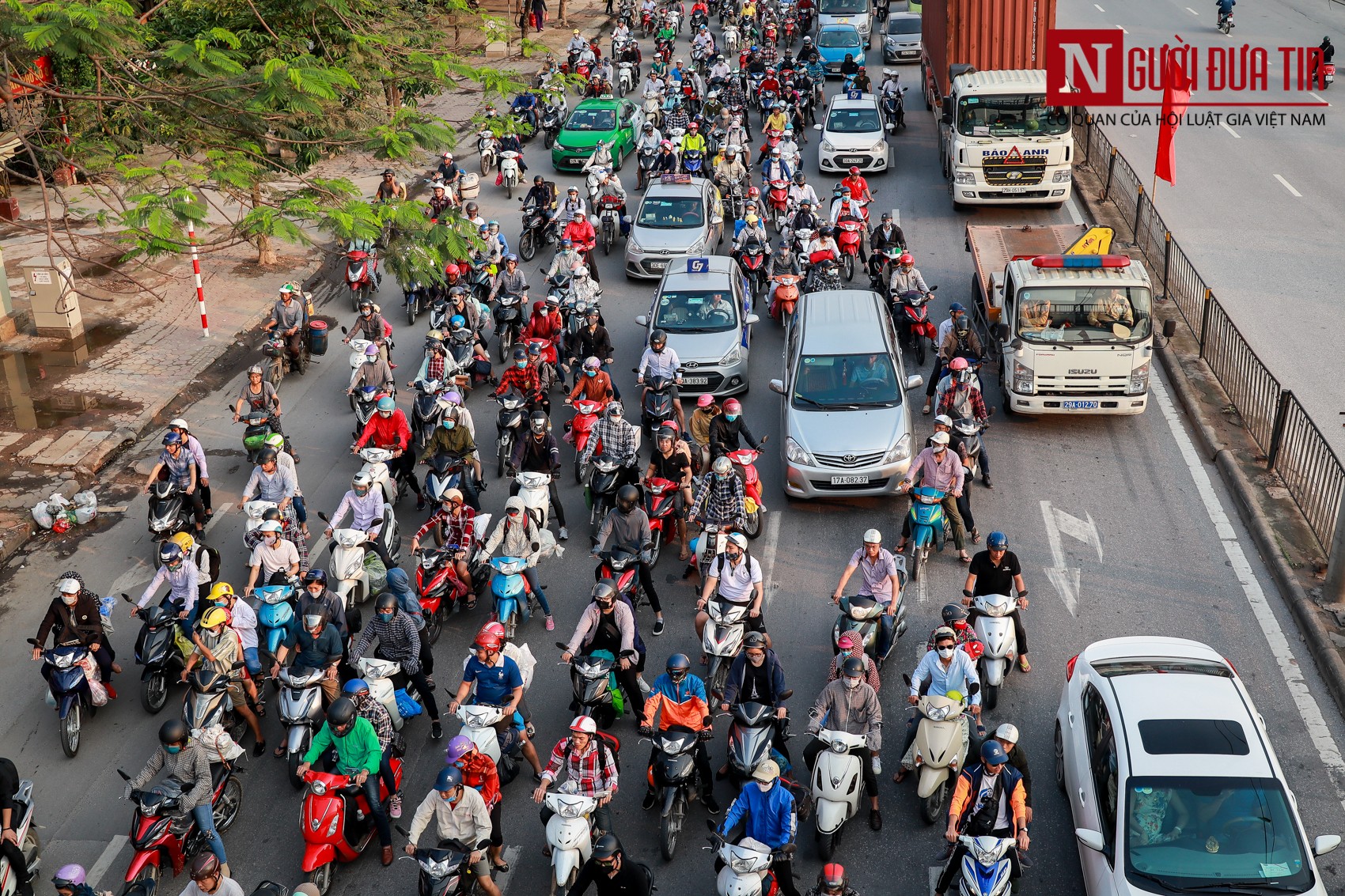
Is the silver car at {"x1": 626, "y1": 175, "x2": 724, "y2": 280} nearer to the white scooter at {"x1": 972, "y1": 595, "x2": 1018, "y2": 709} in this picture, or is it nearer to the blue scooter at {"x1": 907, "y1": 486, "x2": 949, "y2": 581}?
the blue scooter at {"x1": 907, "y1": 486, "x2": 949, "y2": 581}

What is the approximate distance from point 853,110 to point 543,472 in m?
18.5

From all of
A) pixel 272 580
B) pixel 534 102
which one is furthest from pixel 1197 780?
pixel 534 102

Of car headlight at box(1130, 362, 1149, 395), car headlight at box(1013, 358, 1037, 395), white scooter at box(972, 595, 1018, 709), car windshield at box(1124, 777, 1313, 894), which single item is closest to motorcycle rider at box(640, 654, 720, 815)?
white scooter at box(972, 595, 1018, 709)

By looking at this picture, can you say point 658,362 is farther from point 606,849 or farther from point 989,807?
point 606,849

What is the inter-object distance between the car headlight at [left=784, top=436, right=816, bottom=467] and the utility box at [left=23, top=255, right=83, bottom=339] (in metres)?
12.9

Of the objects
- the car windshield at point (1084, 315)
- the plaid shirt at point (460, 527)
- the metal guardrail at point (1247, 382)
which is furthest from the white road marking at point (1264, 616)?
the plaid shirt at point (460, 527)

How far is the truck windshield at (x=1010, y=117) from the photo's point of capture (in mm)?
26062

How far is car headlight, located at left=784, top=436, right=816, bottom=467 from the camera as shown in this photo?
51.5ft

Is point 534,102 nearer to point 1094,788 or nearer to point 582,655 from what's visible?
point 582,655

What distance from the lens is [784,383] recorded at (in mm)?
16938

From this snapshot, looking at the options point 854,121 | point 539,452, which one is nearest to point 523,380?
point 539,452

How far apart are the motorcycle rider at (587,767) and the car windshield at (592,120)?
80.4 feet

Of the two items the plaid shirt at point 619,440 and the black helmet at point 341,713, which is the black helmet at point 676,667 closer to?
the black helmet at point 341,713

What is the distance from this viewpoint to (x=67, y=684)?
39.9ft
